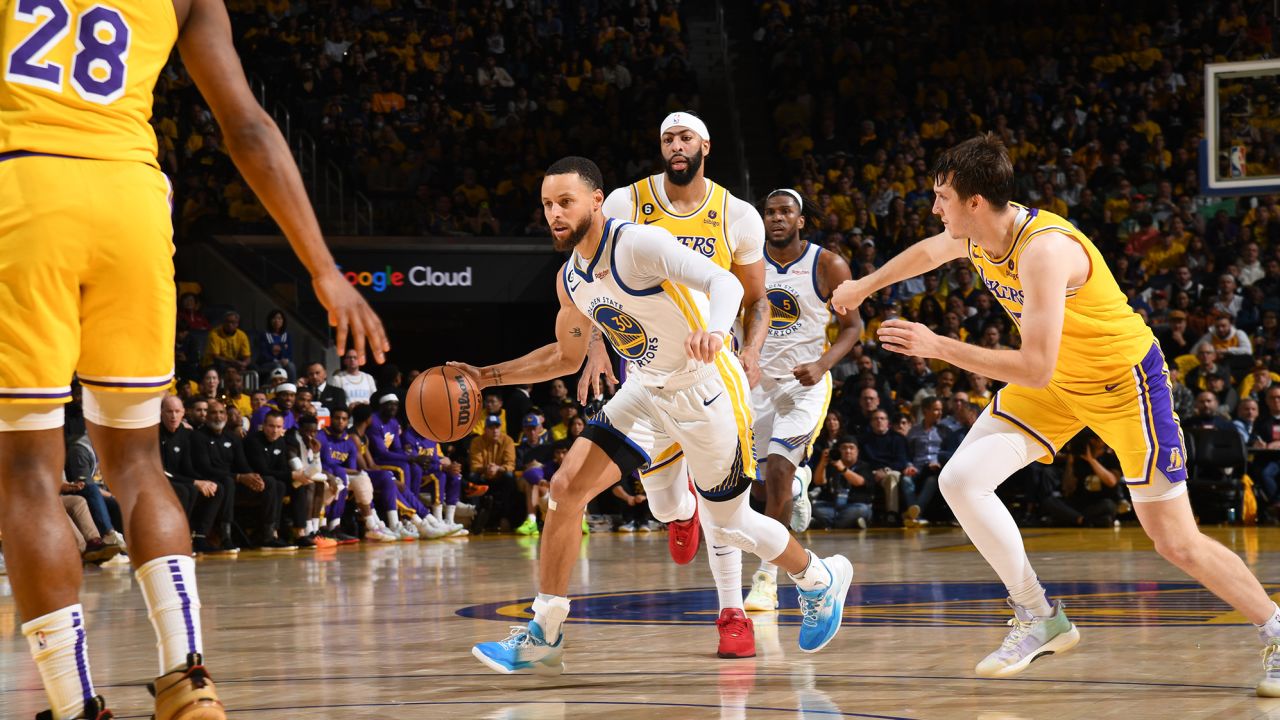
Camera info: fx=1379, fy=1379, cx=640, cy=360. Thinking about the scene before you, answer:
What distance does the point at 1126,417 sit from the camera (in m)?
4.78

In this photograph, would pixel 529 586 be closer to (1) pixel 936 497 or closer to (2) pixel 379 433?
(2) pixel 379 433

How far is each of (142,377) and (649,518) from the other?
12.7m

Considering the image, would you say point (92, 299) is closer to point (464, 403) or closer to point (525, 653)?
point (525, 653)

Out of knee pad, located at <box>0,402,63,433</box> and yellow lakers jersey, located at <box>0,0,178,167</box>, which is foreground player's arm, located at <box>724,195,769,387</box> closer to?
yellow lakers jersey, located at <box>0,0,178,167</box>

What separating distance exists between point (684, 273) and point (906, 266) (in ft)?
2.72

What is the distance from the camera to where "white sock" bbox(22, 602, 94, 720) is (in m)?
2.96

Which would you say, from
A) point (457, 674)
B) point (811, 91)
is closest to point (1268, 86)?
point (811, 91)

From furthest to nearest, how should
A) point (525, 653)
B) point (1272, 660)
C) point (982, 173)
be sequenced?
point (525, 653) → point (982, 173) → point (1272, 660)

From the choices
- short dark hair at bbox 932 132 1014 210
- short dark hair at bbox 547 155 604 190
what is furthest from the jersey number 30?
short dark hair at bbox 932 132 1014 210

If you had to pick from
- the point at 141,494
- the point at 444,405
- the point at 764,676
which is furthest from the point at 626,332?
the point at 141,494

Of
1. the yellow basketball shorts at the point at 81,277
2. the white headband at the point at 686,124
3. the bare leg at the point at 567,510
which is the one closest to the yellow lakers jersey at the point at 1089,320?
the bare leg at the point at 567,510

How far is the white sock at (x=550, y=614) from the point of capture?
5.20 metres

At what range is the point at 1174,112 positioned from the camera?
65.4 ft

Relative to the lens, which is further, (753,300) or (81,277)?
(753,300)
